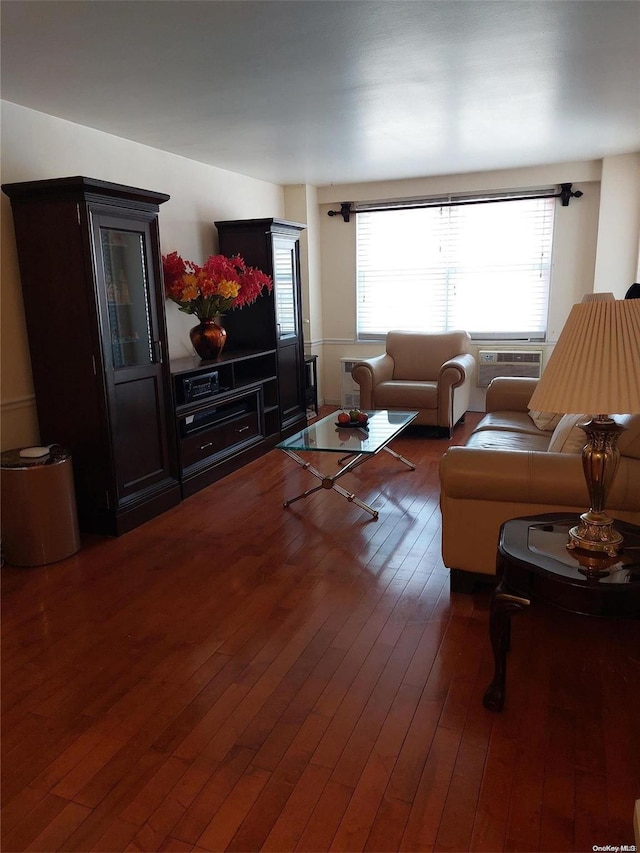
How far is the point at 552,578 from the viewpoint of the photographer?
1807 mm

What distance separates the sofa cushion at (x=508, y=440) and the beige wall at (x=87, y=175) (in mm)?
2571

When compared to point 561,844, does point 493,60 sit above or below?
above

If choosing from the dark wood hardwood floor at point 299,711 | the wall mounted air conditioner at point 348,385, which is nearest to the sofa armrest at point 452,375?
the wall mounted air conditioner at point 348,385

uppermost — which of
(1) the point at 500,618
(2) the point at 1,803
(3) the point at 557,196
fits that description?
(3) the point at 557,196

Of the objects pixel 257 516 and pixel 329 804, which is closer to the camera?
pixel 329 804

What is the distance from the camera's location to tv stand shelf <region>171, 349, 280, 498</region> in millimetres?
4273

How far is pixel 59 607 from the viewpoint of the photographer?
281 centimetres

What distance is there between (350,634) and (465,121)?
3493 mm

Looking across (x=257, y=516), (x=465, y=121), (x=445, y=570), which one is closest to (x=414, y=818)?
(x=445, y=570)

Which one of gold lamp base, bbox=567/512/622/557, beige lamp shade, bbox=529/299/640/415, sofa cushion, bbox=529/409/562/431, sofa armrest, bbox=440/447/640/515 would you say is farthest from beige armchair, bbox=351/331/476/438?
beige lamp shade, bbox=529/299/640/415

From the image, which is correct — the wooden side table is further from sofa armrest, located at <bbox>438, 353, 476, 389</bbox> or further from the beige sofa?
sofa armrest, located at <bbox>438, 353, 476, 389</bbox>

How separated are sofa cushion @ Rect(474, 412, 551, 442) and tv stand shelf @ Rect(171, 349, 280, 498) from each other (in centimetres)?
191

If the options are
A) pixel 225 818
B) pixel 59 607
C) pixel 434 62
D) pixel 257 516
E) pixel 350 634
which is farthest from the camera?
pixel 257 516

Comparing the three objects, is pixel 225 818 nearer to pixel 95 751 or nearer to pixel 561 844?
pixel 95 751
